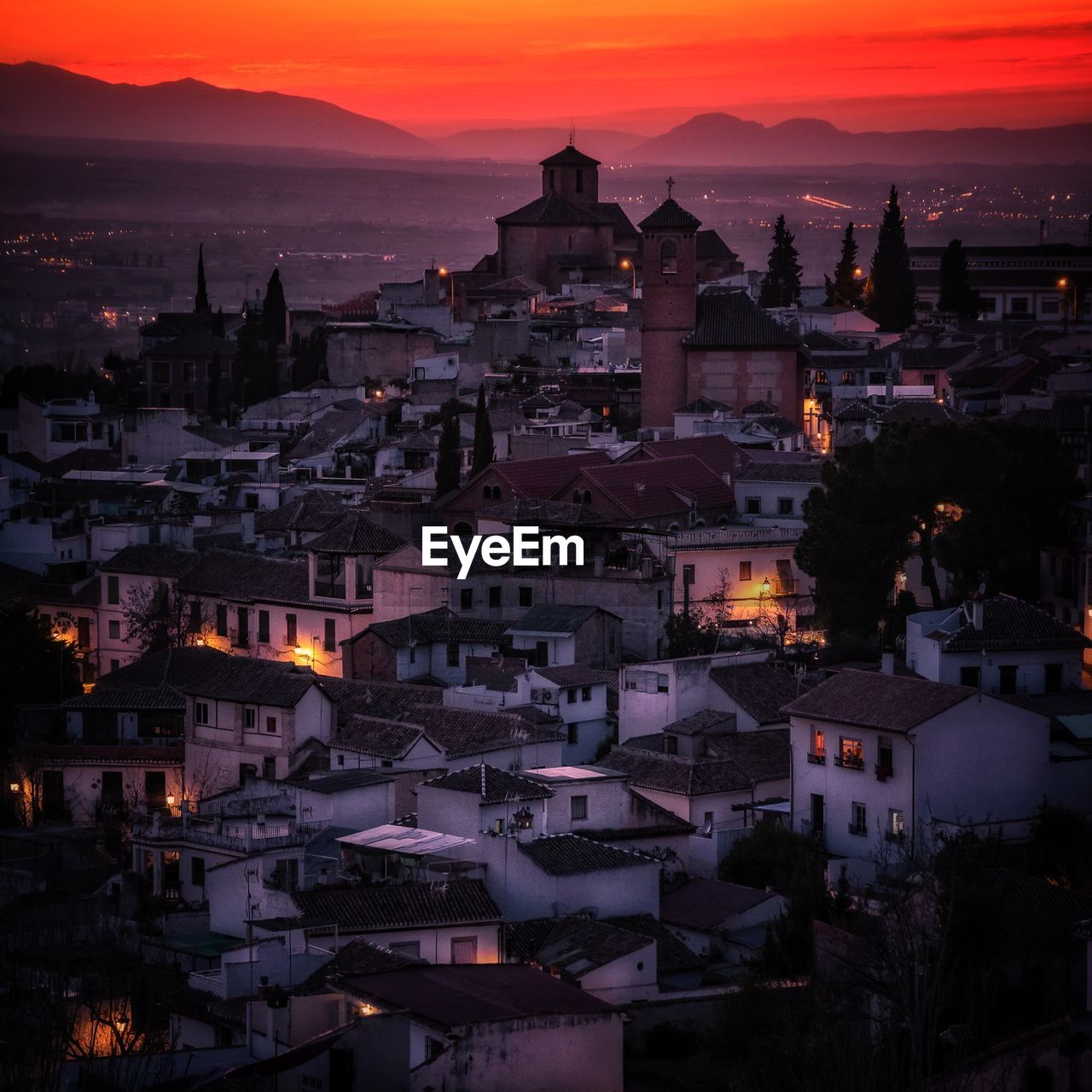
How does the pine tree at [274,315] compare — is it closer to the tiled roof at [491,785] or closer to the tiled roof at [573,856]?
the tiled roof at [491,785]

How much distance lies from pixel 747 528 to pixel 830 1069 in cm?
2220

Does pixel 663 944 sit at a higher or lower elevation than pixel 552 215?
lower

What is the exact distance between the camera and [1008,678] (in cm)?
3341

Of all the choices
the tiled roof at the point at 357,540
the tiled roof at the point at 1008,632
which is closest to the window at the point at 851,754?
the tiled roof at the point at 1008,632

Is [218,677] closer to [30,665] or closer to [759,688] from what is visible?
[30,665]

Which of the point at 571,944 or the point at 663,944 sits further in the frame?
the point at 663,944

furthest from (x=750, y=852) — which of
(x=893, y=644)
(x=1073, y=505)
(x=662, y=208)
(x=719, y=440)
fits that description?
(x=662, y=208)

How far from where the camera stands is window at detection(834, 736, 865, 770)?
102 ft

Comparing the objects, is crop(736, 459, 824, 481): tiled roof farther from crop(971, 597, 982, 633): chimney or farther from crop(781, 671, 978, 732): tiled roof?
crop(781, 671, 978, 732): tiled roof

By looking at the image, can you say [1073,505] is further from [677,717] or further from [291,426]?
[291,426]

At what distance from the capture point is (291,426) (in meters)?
63.3

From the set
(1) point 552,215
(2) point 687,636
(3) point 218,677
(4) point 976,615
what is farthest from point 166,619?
(1) point 552,215

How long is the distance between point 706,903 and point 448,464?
1955 centimetres

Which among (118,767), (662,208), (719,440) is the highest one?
(662,208)
